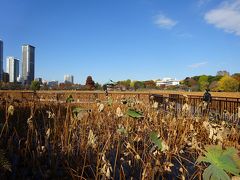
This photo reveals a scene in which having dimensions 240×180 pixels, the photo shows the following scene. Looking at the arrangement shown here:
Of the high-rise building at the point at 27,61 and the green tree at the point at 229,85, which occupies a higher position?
the high-rise building at the point at 27,61

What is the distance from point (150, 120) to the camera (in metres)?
6.20

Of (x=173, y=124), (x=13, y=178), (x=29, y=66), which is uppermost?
(x=29, y=66)

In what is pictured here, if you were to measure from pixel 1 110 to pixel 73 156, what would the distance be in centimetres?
391

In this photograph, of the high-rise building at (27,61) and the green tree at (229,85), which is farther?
the high-rise building at (27,61)

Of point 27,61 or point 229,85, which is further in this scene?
point 27,61

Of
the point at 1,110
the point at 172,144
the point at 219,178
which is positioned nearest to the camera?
the point at 219,178

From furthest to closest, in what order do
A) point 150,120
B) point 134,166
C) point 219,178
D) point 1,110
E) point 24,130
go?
point 1,110
point 150,120
point 24,130
point 134,166
point 219,178

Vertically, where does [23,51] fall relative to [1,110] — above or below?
above

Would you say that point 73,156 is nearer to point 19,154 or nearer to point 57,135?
point 19,154

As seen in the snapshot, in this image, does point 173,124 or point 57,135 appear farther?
point 173,124

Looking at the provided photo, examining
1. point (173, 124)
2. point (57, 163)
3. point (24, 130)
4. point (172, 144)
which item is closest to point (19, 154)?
point (57, 163)

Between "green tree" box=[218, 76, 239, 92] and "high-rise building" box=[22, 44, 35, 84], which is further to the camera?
"high-rise building" box=[22, 44, 35, 84]

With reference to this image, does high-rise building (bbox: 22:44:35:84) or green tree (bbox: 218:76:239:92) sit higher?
high-rise building (bbox: 22:44:35:84)

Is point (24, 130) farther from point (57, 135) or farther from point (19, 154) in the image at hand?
point (19, 154)
